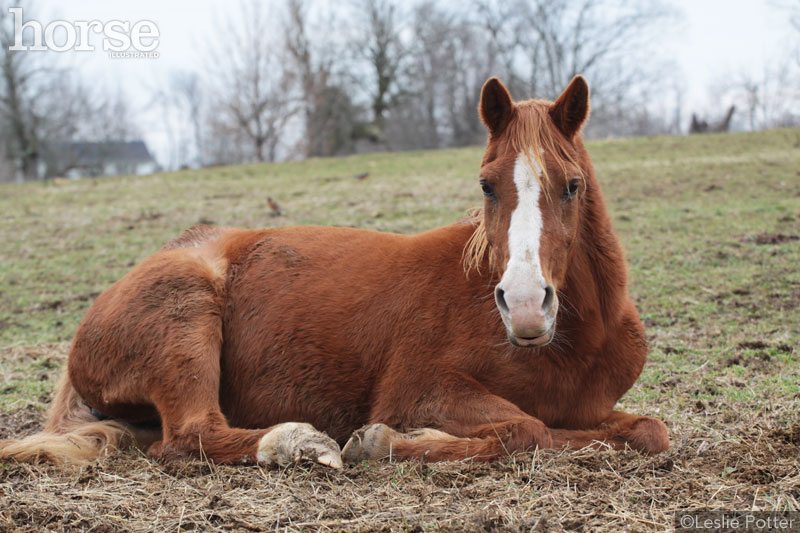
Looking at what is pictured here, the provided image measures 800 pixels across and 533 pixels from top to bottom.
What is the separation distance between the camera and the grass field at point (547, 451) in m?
2.57

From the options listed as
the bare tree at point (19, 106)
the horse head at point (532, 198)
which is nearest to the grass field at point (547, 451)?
the horse head at point (532, 198)

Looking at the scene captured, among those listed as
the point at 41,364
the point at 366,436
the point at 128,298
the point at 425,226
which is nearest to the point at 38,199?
the point at 425,226

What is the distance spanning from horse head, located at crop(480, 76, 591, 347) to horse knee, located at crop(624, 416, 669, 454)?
2.87 ft

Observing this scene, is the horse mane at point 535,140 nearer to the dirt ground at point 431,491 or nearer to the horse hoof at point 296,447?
the dirt ground at point 431,491

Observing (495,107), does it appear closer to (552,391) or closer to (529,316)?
(529,316)

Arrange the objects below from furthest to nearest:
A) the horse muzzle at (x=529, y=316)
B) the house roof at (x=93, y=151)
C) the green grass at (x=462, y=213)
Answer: the house roof at (x=93, y=151) < the green grass at (x=462, y=213) < the horse muzzle at (x=529, y=316)

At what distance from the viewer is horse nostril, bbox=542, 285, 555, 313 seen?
271cm

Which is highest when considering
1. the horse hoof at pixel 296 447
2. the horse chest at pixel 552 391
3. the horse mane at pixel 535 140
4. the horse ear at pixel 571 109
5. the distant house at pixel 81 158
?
the distant house at pixel 81 158

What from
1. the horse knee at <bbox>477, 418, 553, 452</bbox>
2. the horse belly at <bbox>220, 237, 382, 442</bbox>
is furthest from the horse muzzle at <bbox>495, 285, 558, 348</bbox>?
the horse belly at <bbox>220, 237, 382, 442</bbox>

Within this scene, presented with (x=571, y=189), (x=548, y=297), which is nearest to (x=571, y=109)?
(x=571, y=189)

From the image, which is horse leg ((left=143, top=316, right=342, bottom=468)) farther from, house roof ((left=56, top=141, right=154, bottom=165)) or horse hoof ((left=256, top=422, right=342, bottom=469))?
house roof ((left=56, top=141, right=154, bottom=165))

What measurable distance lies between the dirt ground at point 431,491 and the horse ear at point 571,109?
5.55 feet

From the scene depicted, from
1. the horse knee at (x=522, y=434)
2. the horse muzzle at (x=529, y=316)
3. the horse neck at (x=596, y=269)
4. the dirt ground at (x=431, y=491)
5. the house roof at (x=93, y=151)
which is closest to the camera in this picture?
the dirt ground at (x=431, y=491)

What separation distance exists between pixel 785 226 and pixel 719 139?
12.7 metres
